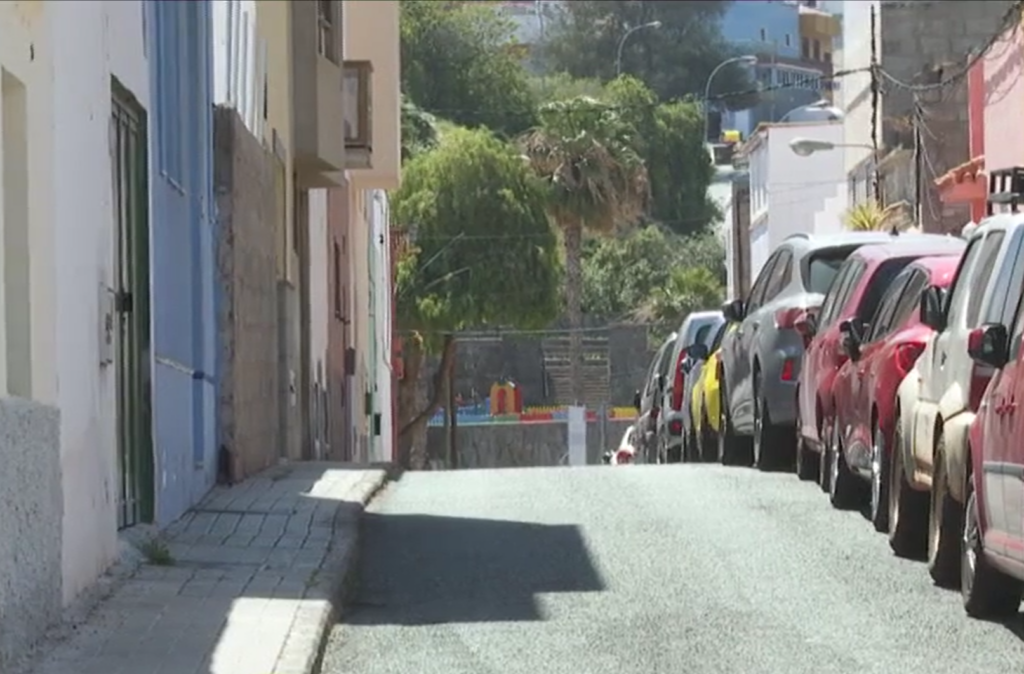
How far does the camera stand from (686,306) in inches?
2938

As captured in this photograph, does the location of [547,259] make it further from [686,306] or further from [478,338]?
[686,306]

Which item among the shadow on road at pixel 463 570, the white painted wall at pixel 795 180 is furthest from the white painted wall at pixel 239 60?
the white painted wall at pixel 795 180

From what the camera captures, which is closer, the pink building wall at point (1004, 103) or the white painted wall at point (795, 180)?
the pink building wall at point (1004, 103)

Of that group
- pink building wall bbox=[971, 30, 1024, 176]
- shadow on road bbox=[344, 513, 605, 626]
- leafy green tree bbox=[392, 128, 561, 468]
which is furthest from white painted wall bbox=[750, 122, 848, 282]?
shadow on road bbox=[344, 513, 605, 626]

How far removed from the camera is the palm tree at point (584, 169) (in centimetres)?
6003

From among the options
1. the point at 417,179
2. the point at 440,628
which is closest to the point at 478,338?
the point at 417,179

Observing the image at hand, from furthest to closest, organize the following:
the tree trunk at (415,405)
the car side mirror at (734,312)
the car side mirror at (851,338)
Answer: the tree trunk at (415,405), the car side mirror at (734,312), the car side mirror at (851,338)

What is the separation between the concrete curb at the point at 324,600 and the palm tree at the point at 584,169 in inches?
1736

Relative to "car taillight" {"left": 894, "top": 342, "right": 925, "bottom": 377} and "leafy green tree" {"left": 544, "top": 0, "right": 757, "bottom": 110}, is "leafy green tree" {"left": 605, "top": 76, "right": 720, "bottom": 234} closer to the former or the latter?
"leafy green tree" {"left": 544, "top": 0, "right": 757, "bottom": 110}

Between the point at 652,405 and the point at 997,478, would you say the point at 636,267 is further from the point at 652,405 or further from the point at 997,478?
the point at 997,478

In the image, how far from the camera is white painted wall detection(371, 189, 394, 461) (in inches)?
1775

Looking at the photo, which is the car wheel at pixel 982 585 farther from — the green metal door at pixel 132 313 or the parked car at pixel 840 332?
the green metal door at pixel 132 313

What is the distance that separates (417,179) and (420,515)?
42204mm

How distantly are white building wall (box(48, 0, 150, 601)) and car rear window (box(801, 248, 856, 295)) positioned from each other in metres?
7.55
